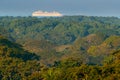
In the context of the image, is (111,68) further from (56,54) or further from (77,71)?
(56,54)

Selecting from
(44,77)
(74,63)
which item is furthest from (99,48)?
(44,77)

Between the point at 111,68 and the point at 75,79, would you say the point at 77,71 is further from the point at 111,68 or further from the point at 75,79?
the point at 111,68

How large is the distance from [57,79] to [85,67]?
209 inches

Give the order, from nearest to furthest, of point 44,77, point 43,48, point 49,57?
point 44,77
point 49,57
point 43,48

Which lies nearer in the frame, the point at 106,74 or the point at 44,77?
the point at 106,74

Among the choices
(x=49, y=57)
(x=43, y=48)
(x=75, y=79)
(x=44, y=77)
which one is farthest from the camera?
(x=43, y=48)

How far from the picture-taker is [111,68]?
209 ft

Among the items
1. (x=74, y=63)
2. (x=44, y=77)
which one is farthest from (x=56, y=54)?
(x=44, y=77)

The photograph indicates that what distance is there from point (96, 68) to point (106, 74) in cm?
188

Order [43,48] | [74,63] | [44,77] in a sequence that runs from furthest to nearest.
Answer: [43,48], [74,63], [44,77]

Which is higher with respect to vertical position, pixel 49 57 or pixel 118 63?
pixel 118 63

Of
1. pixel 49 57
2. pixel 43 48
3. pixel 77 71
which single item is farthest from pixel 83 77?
pixel 43 48

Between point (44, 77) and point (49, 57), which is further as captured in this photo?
point (49, 57)

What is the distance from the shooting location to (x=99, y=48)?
524 feet
